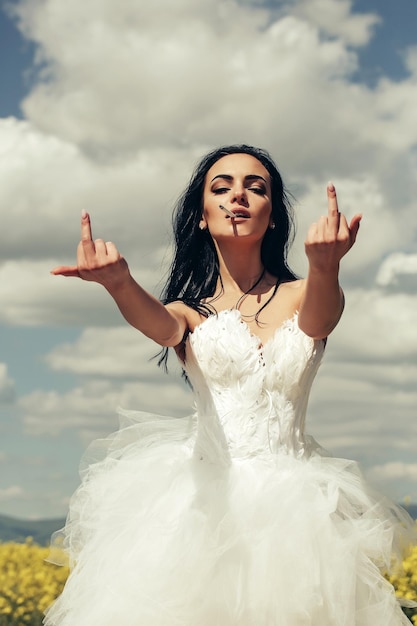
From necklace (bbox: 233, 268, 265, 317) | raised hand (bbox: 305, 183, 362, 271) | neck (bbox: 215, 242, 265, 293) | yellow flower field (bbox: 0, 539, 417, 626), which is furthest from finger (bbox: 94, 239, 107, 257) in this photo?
yellow flower field (bbox: 0, 539, 417, 626)

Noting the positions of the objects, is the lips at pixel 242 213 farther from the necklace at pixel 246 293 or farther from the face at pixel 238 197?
the necklace at pixel 246 293

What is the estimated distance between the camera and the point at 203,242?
16.2ft

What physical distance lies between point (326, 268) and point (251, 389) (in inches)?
30.1

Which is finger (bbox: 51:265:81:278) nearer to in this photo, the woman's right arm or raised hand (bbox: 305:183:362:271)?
the woman's right arm

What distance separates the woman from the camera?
11.9 ft

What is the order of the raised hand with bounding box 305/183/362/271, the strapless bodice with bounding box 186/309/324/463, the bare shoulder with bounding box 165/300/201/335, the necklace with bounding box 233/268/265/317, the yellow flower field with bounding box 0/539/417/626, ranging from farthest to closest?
1. the yellow flower field with bounding box 0/539/417/626
2. the necklace with bounding box 233/268/265/317
3. the bare shoulder with bounding box 165/300/201/335
4. the strapless bodice with bounding box 186/309/324/463
5. the raised hand with bounding box 305/183/362/271

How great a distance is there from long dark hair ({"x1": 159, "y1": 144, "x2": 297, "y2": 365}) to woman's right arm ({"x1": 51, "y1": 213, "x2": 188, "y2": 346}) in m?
0.74

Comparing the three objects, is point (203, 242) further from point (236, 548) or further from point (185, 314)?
point (236, 548)

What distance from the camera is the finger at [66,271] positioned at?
3.67 metres

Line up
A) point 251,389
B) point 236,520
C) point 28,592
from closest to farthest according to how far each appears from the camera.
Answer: point 236,520 < point 251,389 < point 28,592

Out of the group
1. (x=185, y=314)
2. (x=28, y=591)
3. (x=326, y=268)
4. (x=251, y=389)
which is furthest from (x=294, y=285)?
(x=28, y=591)

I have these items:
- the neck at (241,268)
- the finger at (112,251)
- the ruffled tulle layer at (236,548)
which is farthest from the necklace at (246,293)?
the finger at (112,251)

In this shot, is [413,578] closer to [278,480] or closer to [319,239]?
[278,480]

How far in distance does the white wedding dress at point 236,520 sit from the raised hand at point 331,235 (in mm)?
723
